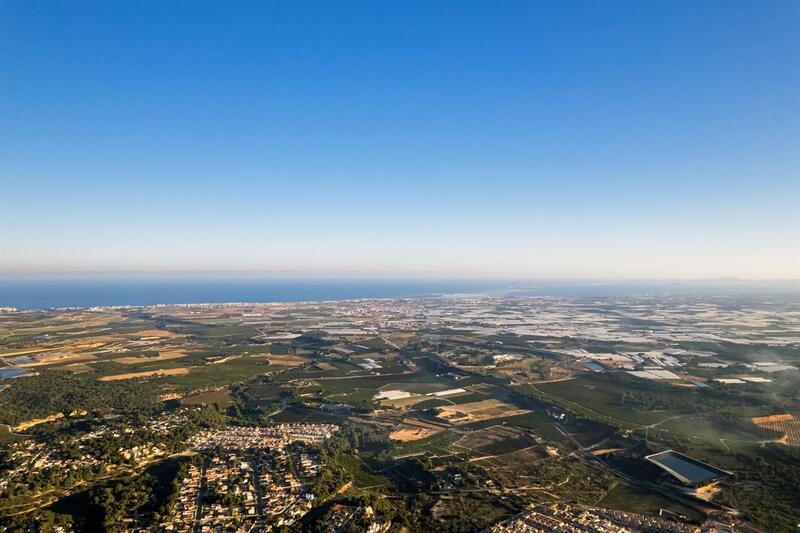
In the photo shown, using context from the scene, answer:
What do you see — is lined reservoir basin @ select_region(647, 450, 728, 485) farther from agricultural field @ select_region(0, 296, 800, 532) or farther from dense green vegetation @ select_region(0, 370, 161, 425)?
dense green vegetation @ select_region(0, 370, 161, 425)

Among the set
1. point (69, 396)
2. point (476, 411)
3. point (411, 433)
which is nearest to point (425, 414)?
point (476, 411)

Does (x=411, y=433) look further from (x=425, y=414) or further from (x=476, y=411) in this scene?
(x=476, y=411)

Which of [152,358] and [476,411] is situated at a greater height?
[152,358]

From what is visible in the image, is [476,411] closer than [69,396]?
Yes

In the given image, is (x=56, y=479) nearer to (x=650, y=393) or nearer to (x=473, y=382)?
(x=473, y=382)

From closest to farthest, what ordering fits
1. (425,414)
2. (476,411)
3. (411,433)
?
1. (411,433)
2. (425,414)
3. (476,411)

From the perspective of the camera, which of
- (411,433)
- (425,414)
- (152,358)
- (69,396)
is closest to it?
(411,433)

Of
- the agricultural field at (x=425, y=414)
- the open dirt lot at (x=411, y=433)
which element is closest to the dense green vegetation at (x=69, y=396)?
the agricultural field at (x=425, y=414)

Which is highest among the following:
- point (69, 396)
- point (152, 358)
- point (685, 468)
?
point (152, 358)

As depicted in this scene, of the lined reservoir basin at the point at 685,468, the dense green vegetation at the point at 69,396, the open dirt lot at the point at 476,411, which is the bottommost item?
the lined reservoir basin at the point at 685,468

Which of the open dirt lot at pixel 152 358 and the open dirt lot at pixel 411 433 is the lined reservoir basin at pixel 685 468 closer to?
the open dirt lot at pixel 411 433

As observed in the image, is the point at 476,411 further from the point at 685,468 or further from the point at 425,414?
the point at 685,468

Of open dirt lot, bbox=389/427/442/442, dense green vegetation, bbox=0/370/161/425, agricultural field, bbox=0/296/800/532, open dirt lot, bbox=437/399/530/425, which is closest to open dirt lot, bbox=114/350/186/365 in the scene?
agricultural field, bbox=0/296/800/532
